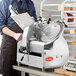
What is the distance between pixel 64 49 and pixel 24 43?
0.49 metres

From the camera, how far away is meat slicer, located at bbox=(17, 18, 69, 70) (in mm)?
2439

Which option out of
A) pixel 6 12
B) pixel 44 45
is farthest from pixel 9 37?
pixel 44 45

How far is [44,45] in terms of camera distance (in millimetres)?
2449

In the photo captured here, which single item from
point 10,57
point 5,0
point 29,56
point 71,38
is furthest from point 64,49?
point 71,38

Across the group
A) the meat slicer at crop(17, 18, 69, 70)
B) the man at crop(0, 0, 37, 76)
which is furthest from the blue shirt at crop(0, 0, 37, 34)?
the meat slicer at crop(17, 18, 69, 70)

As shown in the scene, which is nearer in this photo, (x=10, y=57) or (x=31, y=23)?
(x=31, y=23)

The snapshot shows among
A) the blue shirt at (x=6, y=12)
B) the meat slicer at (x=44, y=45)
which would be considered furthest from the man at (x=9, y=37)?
the meat slicer at (x=44, y=45)

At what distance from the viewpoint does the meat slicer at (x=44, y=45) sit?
2.44m

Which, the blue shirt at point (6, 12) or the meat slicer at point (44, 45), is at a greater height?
the blue shirt at point (6, 12)

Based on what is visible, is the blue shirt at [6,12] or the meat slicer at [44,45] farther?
the blue shirt at [6,12]

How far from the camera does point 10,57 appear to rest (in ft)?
9.87

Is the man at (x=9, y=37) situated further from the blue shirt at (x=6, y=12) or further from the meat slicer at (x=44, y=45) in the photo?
the meat slicer at (x=44, y=45)

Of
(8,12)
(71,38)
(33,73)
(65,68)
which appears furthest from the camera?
(71,38)

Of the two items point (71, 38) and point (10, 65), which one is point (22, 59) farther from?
point (71, 38)
